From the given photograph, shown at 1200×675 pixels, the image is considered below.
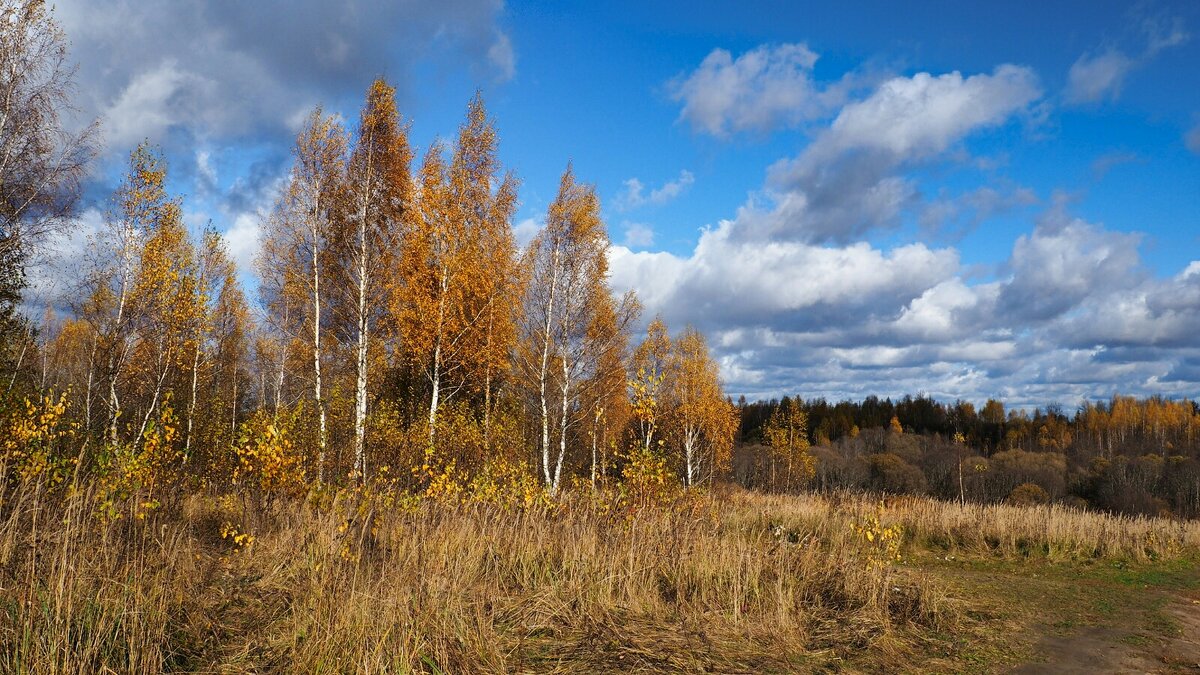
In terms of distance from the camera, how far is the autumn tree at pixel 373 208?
15.1 metres

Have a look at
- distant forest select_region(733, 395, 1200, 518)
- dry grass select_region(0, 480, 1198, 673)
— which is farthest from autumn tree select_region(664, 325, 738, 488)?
dry grass select_region(0, 480, 1198, 673)

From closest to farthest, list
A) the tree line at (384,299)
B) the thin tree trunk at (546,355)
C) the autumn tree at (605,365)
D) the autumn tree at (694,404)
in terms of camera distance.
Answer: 1. the tree line at (384,299)
2. the thin tree trunk at (546,355)
3. the autumn tree at (605,365)
4. the autumn tree at (694,404)

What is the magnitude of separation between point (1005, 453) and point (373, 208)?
3068 inches

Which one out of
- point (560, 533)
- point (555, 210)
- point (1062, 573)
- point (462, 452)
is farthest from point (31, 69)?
point (1062, 573)

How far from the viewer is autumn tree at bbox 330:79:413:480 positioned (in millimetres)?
15094

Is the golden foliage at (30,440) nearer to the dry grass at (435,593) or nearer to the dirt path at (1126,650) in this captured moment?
the dry grass at (435,593)

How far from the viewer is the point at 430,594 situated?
15.9 feet

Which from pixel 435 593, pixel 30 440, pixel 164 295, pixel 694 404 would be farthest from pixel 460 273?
pixel 694 404

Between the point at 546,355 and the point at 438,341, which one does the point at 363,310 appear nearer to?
the point at 438,341

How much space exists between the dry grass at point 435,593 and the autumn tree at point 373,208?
7738mm

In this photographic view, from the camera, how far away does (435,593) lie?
479cm

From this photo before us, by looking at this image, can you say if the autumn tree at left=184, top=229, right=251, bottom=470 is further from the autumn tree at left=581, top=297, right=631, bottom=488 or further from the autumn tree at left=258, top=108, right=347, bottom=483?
the autumn tree at left=581, top=297, right=631, bottom=488

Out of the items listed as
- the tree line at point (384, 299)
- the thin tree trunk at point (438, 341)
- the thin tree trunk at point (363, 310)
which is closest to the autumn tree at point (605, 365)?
the tree line at point (384, 299)

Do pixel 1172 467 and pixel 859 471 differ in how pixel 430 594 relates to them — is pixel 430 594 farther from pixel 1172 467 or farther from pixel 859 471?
pixel 1172 467
